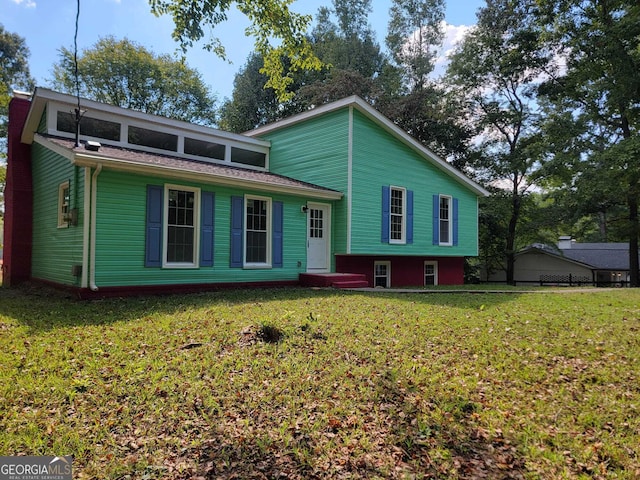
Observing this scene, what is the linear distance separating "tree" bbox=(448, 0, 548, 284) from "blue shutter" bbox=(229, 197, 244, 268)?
728 inches

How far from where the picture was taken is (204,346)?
4.82 m

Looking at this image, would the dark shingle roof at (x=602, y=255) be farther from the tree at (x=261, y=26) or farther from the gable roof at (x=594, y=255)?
the tree at (x=261, y=26)

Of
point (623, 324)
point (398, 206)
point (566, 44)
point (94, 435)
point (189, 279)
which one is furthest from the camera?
point (566, 44)

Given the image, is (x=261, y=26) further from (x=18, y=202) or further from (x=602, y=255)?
(x=602, y=255)

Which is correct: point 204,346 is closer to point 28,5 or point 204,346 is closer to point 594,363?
point 594,363

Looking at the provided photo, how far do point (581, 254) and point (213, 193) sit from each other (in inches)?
1188

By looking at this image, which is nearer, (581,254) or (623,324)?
(623,324)

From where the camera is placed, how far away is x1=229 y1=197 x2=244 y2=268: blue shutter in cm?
1019

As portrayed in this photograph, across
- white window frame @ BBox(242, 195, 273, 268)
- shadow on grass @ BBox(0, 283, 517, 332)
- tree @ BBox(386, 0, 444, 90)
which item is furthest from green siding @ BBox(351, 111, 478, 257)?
tree @ BBox(386, 0, 444, 90)

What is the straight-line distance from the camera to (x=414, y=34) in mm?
27516

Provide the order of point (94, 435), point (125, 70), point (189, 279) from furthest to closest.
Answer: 1. point (125, 70)
2. point (189, 279)
3. point (94, 435)

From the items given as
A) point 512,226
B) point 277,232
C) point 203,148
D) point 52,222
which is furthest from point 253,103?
Answer: point 52,222

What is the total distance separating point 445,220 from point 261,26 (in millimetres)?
11405

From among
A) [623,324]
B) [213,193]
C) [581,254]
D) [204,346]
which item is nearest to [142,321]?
[204,346]
